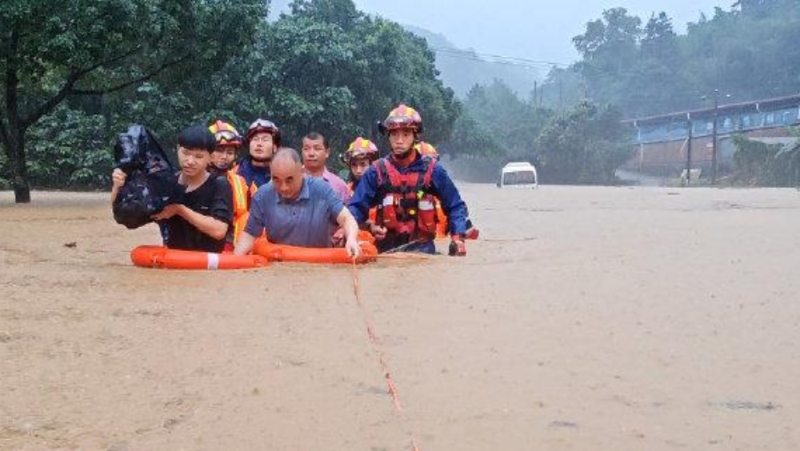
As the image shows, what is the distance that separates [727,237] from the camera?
10148 millimetres

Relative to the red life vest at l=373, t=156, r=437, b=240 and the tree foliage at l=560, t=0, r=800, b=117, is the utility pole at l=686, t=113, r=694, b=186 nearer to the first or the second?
the tree foliage at l=560, t=0, r=800, b=117

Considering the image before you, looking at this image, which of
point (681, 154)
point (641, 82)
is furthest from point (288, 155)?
point (641, 82)

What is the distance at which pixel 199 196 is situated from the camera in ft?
19.2

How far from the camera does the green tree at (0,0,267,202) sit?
15070mm

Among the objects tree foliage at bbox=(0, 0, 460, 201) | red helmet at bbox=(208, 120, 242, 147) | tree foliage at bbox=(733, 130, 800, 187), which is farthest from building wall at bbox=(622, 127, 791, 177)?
red helmet at bbox=(208, 120, 242, 147)

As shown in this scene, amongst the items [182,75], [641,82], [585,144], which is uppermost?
[641,82]

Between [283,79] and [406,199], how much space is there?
24.2 m

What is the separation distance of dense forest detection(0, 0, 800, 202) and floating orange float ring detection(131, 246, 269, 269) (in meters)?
9.83

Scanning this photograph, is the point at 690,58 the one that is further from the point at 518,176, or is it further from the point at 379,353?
the point at 379,353

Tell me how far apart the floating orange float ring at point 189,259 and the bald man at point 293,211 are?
103 millimetres

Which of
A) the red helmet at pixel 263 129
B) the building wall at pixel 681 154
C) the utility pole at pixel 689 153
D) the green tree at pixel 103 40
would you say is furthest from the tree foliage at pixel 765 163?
the red helmet at pixel 263 129

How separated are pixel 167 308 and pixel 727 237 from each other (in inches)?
286

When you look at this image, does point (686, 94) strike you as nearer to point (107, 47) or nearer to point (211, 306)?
point (107, 47)

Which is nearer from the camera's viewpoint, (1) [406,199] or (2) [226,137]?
(1) [406,199]
